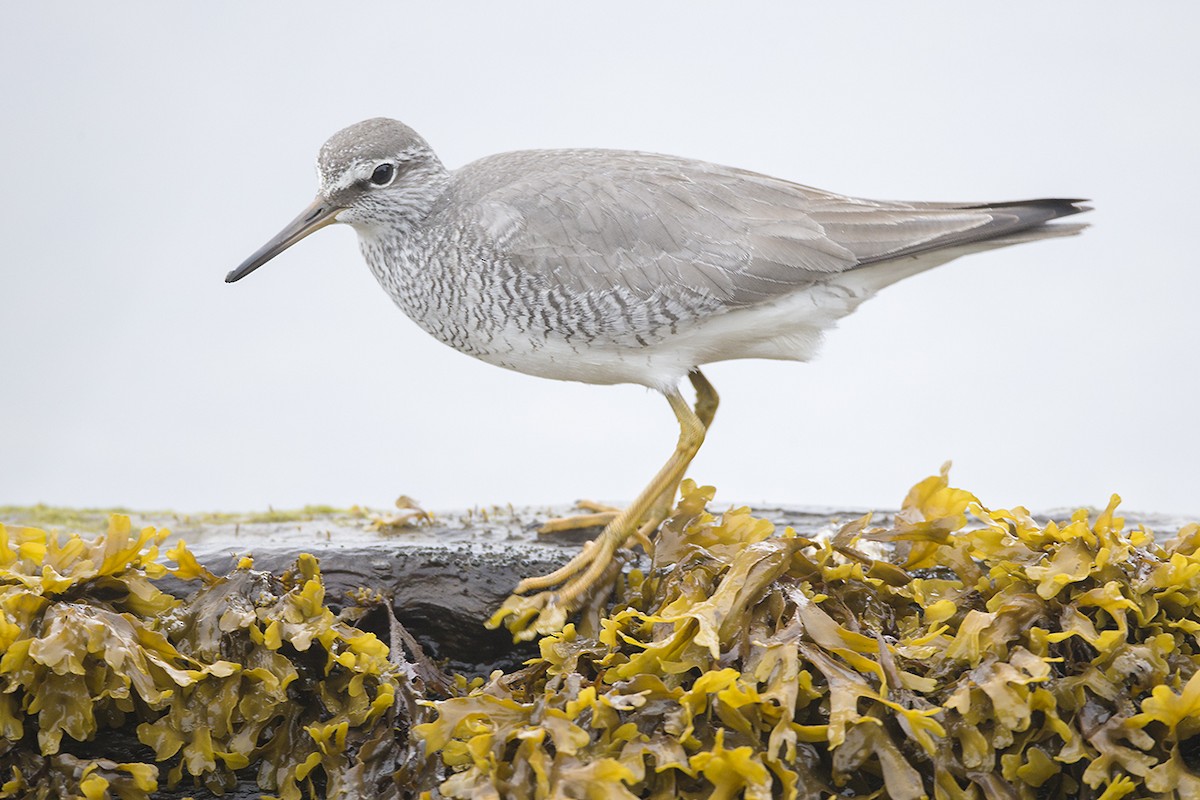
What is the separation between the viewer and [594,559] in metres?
3.65

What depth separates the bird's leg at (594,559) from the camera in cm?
339

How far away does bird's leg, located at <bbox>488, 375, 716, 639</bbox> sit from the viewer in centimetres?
339

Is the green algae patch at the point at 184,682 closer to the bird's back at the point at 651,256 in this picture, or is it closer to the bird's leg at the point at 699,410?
the bird's back at the point at 651,256

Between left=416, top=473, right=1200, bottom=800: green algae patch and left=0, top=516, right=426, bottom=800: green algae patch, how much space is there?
12.7 inches

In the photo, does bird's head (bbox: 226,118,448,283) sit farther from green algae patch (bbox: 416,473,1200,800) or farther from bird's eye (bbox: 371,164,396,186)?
green algae patch (bbox: 416,473,1200,800)

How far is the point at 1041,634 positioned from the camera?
2645mm

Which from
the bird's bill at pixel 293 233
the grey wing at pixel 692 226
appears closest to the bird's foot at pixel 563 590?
the grey wing at pixel 692 226

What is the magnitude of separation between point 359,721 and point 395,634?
298mm

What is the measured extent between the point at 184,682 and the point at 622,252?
2.01m

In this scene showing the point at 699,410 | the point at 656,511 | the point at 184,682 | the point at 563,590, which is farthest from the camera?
the point at 699,410

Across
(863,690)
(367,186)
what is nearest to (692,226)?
(367,186)

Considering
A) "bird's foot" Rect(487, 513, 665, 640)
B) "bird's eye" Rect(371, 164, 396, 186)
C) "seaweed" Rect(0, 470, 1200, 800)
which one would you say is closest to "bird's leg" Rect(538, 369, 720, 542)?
"bird's foot" Rect(487, 513, 665, 640)

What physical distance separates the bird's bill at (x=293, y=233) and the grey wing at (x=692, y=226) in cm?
59

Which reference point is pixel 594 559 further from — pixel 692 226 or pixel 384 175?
pixel 384 175
